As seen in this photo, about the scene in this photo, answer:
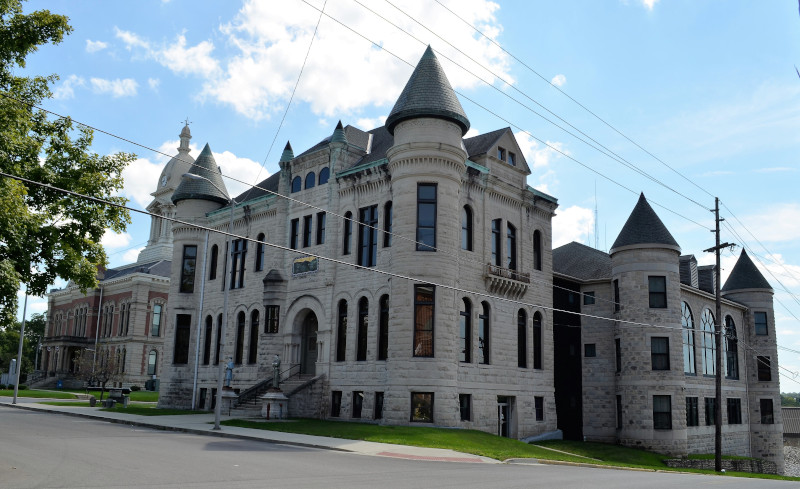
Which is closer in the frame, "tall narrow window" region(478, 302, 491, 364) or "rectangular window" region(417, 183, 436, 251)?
"rectangular window" region(417, 183, 436, 251)

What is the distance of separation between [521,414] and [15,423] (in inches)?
877

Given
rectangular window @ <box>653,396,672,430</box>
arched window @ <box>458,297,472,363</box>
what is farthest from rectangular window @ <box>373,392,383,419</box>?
rectangular window @ <box>653,396,672,430</box>

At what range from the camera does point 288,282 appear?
116 feet

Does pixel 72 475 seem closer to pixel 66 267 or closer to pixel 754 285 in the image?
pixel 66 267

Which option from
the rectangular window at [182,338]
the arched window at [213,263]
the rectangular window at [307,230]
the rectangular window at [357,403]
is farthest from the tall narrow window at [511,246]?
the rectangular window at [182,338]

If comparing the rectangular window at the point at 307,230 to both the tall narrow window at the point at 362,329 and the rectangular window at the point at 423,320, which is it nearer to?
the tall narrow window at the point at 362,329

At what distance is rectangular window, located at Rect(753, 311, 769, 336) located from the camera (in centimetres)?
4788

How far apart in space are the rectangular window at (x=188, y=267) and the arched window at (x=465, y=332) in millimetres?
20031

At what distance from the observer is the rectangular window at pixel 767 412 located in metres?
46.5

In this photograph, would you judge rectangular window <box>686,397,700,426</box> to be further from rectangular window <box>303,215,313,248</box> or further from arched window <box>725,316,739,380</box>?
rectangular window <box>303,215,313,248</box>

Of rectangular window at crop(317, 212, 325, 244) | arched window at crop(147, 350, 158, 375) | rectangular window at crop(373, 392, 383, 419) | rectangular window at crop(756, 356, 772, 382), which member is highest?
rectangular window at crop(317, 212, 325, 244)

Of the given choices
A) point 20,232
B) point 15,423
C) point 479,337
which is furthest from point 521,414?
point 20,232

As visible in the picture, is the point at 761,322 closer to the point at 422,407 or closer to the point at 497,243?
the point at 497,243

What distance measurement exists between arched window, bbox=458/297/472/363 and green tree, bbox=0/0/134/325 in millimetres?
16876
